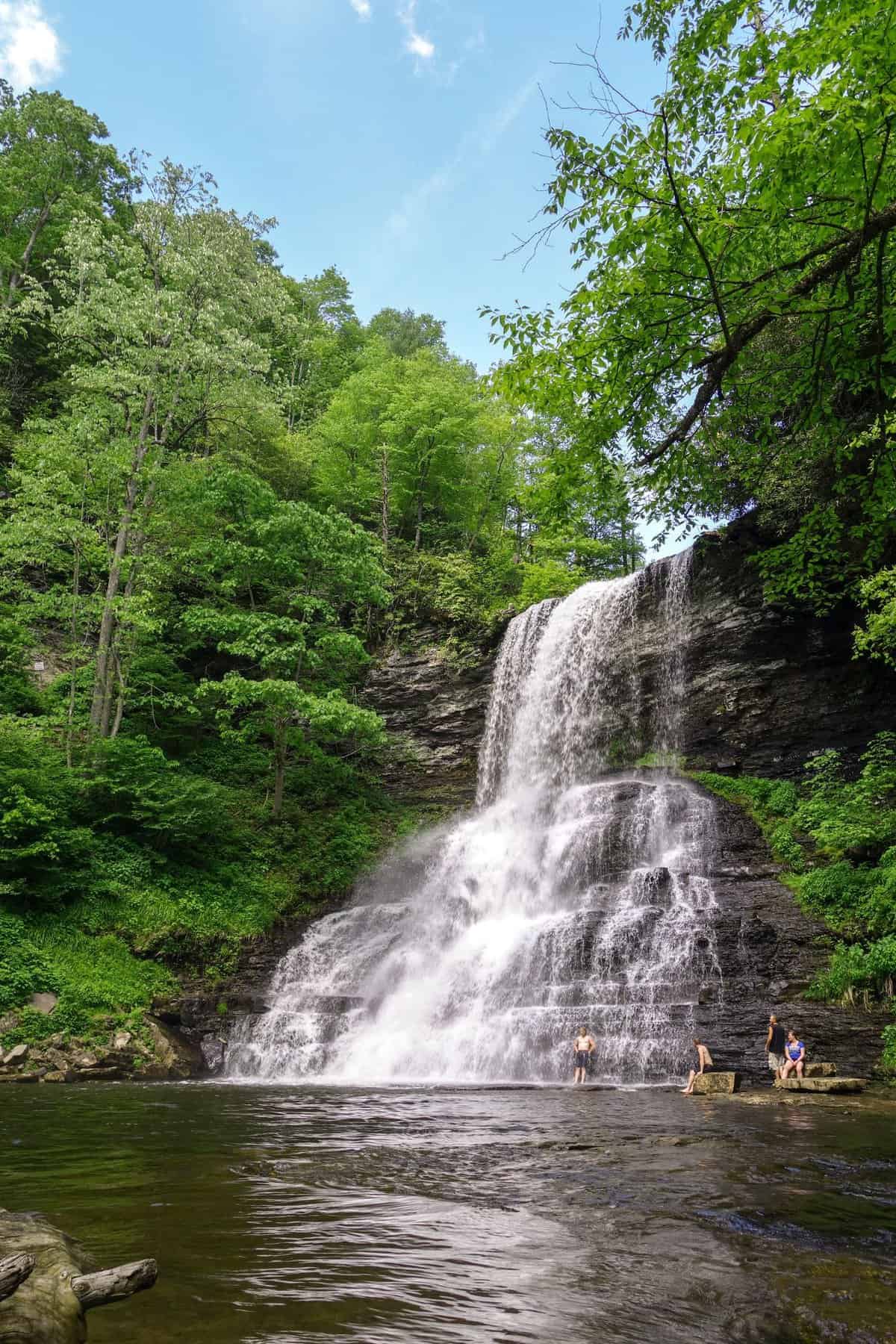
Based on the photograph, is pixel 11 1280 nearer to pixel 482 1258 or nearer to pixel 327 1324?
A: pixel 327 1324

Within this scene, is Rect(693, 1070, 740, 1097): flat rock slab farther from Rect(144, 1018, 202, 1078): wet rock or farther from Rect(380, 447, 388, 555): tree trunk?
Rect(380, 447, 388, 555): tree trunk

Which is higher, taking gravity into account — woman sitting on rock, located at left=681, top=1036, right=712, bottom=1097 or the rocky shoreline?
woman sitting on rock, located at left=681, top=1036, right=712, bottom=1097

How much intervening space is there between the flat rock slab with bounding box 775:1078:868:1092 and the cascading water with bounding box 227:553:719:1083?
1.89 m

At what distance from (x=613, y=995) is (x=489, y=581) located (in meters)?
18.8

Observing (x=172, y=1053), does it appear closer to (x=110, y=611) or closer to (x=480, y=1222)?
(x=110, y=611)

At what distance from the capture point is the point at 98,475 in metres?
20.2

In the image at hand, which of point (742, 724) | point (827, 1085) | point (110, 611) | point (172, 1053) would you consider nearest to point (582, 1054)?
point (827, 1085)

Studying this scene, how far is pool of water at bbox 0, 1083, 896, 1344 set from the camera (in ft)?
10.2

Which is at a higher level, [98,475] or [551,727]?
[98,475]

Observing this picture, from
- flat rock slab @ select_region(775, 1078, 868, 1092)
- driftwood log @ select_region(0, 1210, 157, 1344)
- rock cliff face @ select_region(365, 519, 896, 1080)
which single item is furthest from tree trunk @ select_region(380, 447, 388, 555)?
driftwood log @ select_region(0, 1210, 157, 1344)

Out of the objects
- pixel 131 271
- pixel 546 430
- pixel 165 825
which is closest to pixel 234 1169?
pixel 165 825

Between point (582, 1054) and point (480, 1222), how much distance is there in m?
8.14

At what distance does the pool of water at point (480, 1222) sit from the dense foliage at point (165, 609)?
833 centimetres

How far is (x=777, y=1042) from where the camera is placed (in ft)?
37.3
